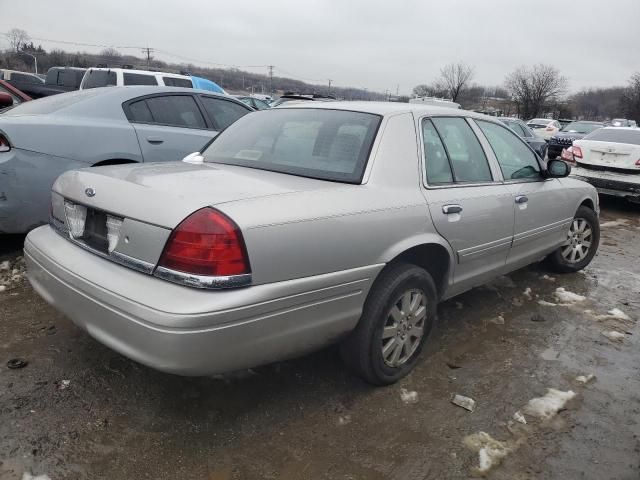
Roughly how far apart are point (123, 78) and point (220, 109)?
242 inches

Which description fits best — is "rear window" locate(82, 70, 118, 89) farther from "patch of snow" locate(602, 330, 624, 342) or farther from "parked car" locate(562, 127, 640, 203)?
"patch of snow" locate(602, 330, 624, 342)

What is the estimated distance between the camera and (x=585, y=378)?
310 cm

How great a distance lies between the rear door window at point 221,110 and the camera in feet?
17.8

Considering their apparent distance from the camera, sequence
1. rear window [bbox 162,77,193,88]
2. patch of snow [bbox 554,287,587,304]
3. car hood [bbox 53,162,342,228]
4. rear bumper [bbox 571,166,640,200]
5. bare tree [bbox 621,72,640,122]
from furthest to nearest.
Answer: bare tree [bbox 621,72,640,122] → rear window [bbox 162,77,193,88] → rear bumper [bbox 571,166,640,200] → patch of snow [bbox 554,287,587,304] → car hood [bbox 53,162,342,228]

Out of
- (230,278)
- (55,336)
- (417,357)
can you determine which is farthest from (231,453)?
(55,336)

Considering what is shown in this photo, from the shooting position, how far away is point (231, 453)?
2.28 meters

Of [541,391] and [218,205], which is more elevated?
[218,205]

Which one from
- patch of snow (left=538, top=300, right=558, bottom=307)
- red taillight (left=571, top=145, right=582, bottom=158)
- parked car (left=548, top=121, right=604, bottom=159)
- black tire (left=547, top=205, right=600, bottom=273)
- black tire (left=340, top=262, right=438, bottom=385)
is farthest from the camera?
parked car (left=548, top=121, right=604, bottom=159)

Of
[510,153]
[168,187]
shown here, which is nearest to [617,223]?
[510,153]

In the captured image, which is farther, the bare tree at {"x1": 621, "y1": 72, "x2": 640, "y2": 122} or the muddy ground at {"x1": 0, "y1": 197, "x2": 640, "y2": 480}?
the bare tree at {"x1": 621, "y1": 72, "x2": 640, "y2": 122}

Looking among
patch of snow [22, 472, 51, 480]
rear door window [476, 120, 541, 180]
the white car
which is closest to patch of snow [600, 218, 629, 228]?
rear door window [476, 120, 541, 180]

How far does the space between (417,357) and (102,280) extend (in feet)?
6.08

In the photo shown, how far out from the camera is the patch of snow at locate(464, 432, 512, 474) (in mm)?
2303

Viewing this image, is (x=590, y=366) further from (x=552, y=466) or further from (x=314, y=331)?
(x=314, y=331)
